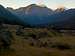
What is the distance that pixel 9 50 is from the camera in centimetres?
2580

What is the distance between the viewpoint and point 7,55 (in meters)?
23.0

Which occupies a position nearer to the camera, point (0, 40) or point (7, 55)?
point (7, 55)

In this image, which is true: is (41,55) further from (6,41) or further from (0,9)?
(0,9)

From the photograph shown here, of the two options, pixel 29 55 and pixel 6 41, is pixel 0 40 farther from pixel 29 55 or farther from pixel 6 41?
pixel 29 55

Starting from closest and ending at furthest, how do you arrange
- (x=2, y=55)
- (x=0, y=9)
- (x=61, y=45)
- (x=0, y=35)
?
1. (x=2, y=55)
2. (x=0, y=35)
3. (x=61, y=45)
4. (x=0, y=9)

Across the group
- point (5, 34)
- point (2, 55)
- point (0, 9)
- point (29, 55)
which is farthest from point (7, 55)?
point (0, 9)

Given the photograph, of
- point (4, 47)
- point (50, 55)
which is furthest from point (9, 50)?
point (50, 55)

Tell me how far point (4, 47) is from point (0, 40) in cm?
91

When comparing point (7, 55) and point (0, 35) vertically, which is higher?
point (0, 35)

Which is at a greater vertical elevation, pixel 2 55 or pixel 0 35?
pixel 0 35

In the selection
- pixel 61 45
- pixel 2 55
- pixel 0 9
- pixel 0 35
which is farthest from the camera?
pixel 0 9

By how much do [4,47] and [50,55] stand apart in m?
5.17

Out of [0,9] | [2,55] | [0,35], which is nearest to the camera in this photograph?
[2,55]

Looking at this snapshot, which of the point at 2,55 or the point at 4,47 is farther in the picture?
the point at 4,47
